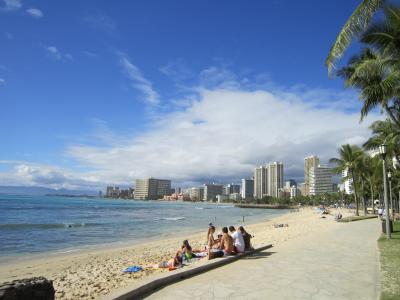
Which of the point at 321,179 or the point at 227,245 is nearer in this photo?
the point at 227,245

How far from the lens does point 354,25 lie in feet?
24.1

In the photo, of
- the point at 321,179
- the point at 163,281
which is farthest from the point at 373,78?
the point at 321,179

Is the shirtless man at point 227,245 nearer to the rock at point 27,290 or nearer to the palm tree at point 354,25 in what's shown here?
the palm tree at point 354,25

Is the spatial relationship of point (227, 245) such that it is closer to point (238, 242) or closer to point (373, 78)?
point (238, 242)

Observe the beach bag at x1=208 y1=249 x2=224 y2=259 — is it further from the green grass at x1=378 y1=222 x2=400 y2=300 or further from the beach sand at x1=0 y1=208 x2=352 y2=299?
the green grass at x1=378 y1=222 x2=400 y2=300

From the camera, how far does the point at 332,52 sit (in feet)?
25.0

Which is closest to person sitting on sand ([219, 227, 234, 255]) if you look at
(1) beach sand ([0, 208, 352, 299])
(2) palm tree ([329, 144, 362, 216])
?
(1) beach sand ([0, 208, 352, 299])

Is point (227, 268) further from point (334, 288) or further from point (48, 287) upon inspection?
point (48, 287)

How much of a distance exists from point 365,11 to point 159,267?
9036 mm

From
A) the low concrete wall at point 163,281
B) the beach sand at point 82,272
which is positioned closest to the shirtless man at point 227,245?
the low concrete wall at point 163,281

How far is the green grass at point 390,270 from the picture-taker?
5909mm

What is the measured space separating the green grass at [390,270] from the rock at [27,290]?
16.5 ft

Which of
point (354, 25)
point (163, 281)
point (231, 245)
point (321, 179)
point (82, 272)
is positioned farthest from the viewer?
point (321, 179)

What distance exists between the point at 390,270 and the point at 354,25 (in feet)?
17.7
